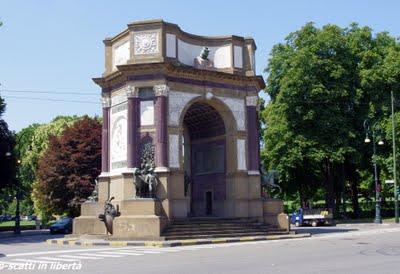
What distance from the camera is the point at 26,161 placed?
73.3 meters

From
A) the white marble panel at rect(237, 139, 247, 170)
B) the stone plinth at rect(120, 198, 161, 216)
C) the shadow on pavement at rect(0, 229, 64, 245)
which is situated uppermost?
the white marble panel at rect(237, 139, 247, 170)

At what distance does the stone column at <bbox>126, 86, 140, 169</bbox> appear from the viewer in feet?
95.3

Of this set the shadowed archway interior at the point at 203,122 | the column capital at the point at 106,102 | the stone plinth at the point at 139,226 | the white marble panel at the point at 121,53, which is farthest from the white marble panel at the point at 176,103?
the stone plinth at the point at 139,226

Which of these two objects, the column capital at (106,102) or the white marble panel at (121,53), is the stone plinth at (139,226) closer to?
the column capital at (106,102)

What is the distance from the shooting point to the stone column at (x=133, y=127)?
2906 cm

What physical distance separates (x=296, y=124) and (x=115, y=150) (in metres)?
19.7

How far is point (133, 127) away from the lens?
1152 inches

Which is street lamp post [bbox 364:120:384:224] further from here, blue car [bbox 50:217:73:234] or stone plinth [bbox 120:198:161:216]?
blue car [bbox 50:217:73:234]

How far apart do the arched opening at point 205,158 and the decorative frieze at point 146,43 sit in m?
4.25

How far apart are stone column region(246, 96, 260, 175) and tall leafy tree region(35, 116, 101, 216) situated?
70.3ft

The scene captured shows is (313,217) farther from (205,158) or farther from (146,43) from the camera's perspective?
(146,43)

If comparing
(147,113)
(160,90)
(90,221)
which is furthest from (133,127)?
(90,221)

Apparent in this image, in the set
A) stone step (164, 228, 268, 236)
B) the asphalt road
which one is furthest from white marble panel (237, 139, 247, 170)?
the asphalt road

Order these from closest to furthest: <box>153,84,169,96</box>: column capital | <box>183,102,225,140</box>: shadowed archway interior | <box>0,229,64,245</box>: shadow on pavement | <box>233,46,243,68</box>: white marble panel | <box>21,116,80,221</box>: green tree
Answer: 1. <box>153,84,169,96</box>: column capital
2. <box>233,46,243,68</box>: white marble panel
3. <box>183,102,225,140</box>: shadowed archway interior
4. <box>0,229,64,245</box>: shadow on pavement
5. <box>21,116,80,221</box>: green tree
